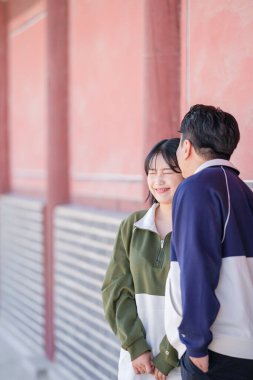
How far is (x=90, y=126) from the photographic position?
5027 mm

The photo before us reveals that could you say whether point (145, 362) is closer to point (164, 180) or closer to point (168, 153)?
point (164, 180)

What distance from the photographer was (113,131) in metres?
4.60

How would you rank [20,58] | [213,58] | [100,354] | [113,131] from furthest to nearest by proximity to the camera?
[20,58]
[113,131]
[100,354]
[213,58]

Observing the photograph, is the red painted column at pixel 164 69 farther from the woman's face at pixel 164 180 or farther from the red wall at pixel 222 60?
the woman's face at pixel 164 180

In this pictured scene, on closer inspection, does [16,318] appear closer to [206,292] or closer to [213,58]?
[213,58]

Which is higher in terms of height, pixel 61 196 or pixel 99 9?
pixel 99 9

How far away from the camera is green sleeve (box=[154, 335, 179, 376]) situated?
2.31 m

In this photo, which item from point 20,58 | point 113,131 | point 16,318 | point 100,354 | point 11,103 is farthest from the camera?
point 11,103

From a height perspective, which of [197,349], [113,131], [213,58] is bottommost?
[197,349]

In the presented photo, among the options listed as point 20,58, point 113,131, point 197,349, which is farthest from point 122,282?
point 20,58

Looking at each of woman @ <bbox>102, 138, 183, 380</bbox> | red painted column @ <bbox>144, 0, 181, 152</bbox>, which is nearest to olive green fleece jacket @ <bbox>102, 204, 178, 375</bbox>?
woman @ <bbox>102, 138, 183, 380</bbox>

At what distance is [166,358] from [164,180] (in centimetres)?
70

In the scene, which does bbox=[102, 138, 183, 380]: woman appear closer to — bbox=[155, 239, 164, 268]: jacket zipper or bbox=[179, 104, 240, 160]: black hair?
bbox=[155, 239, 164, 268]: jacket zipper

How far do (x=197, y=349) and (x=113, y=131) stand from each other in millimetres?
2905
